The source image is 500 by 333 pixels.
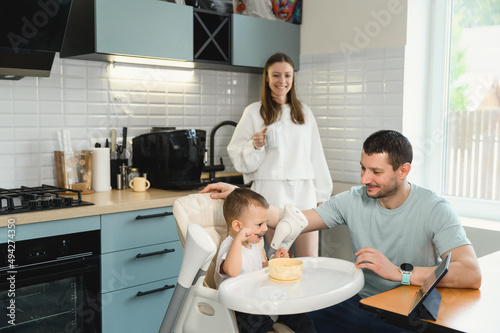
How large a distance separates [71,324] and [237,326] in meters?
1.15

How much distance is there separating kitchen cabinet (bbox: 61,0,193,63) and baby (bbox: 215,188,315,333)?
131 cm

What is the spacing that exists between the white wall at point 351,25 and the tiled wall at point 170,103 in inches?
2.7

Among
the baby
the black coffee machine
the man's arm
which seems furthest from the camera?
the black coffee machine

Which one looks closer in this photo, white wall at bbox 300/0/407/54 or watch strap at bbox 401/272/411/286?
watch strap at bbox 401/272/411/286

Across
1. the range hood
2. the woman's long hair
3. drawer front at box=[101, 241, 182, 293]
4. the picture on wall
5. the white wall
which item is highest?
the picture on wall

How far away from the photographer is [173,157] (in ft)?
10.3

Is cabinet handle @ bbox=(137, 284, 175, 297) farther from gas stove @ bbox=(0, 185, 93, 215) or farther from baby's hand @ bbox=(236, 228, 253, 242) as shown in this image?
baby's hand @ bbox=(236, 228, 253, 242)

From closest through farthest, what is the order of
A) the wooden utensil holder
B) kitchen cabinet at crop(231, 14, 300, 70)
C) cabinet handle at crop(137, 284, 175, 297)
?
cabinet handle at crop(137, 284, 175, 297), the wooden utensil holder, kitchen cabinet at crop(231, 14, 300, 70)

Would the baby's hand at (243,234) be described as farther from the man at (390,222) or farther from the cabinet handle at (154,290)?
the cabinet handle at (154,290)

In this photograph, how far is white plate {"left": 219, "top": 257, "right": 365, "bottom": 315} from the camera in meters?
1.50

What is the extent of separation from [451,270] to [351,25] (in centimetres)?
221

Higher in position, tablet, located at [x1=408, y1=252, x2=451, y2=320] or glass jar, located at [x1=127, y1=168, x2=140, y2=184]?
glass jar, located at [x1=127, y1=168, x2=140, y2=184]

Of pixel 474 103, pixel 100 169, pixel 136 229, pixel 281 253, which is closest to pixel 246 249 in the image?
pixel 281 253

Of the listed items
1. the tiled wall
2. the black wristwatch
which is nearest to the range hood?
the tiled wall
